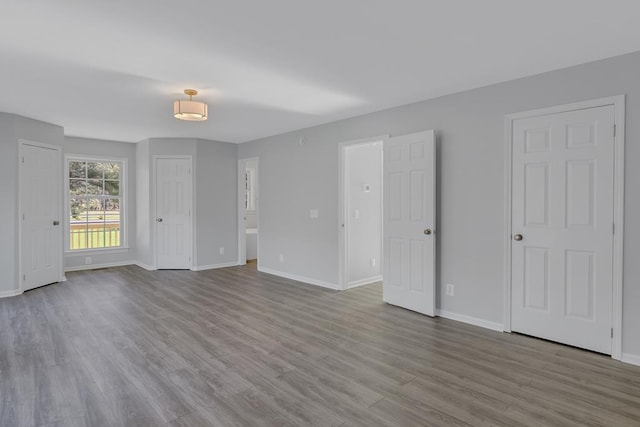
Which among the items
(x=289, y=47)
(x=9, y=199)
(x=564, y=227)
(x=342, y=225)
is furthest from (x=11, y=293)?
(x=564, y=227)

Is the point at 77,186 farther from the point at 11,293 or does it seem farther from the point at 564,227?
the point at 564,227

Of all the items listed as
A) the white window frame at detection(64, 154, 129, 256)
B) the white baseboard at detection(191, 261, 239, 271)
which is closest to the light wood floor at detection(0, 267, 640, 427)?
the white baseboard at detection(191, 261, 239, 271)

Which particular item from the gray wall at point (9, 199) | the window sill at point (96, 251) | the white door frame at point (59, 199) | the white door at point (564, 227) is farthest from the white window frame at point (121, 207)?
the white door at point (564, 227)

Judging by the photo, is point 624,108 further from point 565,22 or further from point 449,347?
point 449,347

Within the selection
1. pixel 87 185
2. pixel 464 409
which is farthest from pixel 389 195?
pixel 87 185

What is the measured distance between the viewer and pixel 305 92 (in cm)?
391

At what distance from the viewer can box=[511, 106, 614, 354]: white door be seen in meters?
2.97

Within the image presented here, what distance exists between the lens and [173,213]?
22.3ft

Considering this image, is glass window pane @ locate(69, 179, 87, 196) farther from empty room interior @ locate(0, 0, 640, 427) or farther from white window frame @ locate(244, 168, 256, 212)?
white window frame @ locate(244, 168, 256, 212)

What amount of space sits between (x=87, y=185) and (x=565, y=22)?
25.0ft

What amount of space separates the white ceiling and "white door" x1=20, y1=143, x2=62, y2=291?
1116 millimetres

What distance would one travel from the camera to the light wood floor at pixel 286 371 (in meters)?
2.17

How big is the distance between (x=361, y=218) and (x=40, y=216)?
16.1ft

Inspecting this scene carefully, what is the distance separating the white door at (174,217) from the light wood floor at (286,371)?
7.71ft
